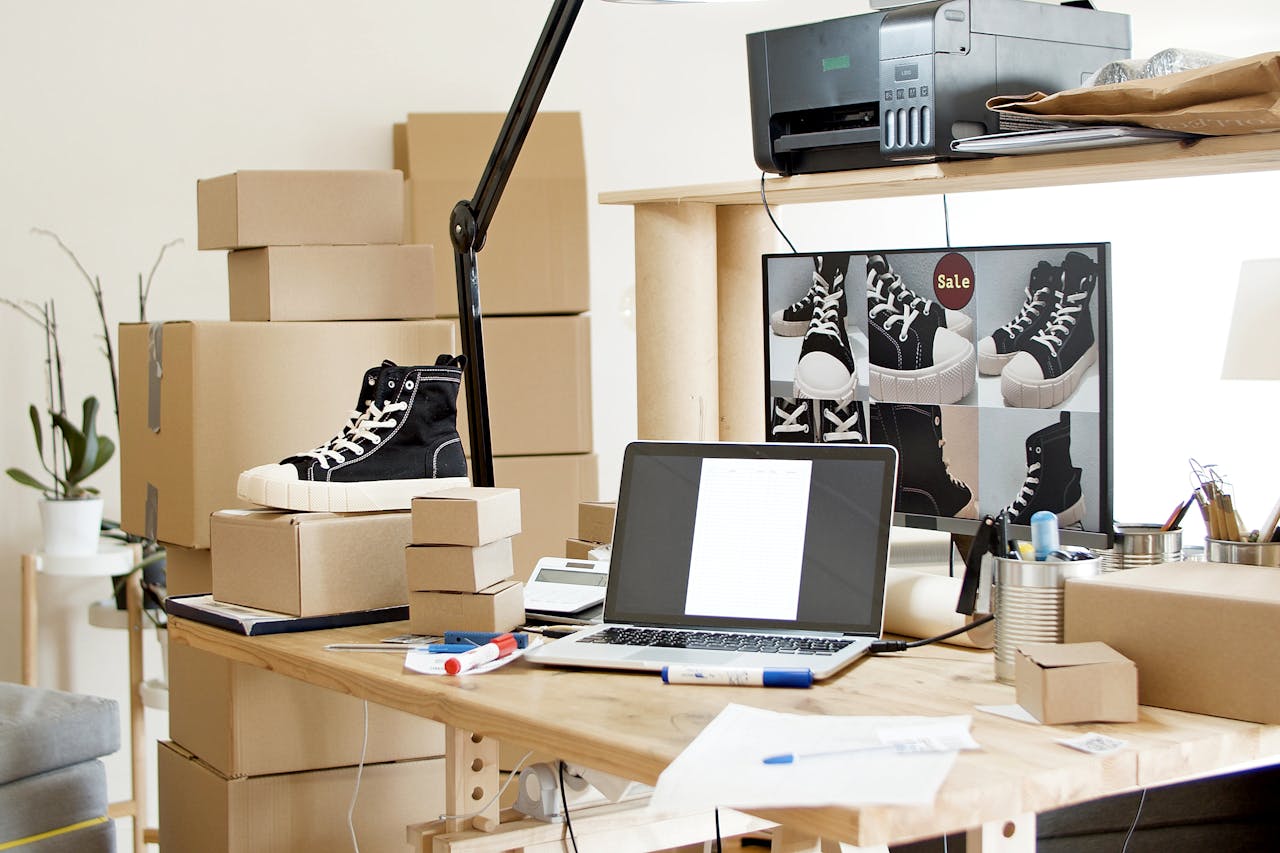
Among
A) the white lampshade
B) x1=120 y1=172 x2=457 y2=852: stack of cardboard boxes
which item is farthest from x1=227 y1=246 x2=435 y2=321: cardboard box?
the white lampshade

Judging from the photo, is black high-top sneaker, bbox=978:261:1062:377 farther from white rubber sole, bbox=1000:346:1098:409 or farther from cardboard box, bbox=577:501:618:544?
cardboard box, bbox=577:501:618:544

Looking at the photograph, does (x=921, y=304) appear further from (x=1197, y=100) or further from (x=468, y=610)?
(x=468, y=610)

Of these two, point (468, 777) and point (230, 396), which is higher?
point (230, 396)

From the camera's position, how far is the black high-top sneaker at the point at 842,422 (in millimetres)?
1545

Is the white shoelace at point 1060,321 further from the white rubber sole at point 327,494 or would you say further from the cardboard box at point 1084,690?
the white rubber sole at point 327,494

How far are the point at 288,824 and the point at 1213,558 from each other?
114 centimetres

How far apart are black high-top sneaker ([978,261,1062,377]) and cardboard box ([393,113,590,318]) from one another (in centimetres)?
151

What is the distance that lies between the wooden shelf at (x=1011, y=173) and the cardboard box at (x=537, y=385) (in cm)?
89

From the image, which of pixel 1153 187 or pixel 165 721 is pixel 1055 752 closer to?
pixel 165 721

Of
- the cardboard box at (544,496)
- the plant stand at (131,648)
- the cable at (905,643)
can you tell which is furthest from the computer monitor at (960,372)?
the plant stand at (131,648)

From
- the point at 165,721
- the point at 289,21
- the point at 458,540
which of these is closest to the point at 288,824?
the point at 458,540

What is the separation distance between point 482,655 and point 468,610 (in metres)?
0.13

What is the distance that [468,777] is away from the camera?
146cm

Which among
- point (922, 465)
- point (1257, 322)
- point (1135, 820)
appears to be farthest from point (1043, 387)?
point (1257, 322)
